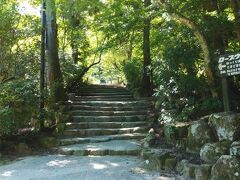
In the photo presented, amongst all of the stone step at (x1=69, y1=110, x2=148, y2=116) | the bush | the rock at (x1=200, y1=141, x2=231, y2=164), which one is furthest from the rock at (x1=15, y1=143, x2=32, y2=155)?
the rock at (x1=200, y1=141, x2=231, y2=164)

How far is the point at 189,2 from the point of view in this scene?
8.74 m

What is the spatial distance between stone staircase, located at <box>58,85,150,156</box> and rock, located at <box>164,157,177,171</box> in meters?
1.58

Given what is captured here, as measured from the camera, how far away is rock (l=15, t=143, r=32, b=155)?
8.97 metres

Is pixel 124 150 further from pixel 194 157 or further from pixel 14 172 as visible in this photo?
pixel 14 172

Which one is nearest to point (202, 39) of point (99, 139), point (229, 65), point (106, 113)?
point (229, 65)

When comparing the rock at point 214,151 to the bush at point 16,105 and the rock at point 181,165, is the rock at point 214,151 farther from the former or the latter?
the bush at point 16,105

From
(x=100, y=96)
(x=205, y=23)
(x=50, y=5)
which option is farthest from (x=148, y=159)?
(x=100, y=96)

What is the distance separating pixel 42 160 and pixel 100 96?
684cm

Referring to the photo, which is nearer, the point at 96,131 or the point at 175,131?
the point at 175,131

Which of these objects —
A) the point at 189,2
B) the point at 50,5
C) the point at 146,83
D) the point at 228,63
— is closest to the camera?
the point at 228,63

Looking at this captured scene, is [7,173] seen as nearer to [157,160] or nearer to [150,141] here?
[157,160]

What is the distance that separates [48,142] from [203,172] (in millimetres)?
5178

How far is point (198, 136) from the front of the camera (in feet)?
22.5

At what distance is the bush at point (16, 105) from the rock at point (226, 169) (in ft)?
17.8
